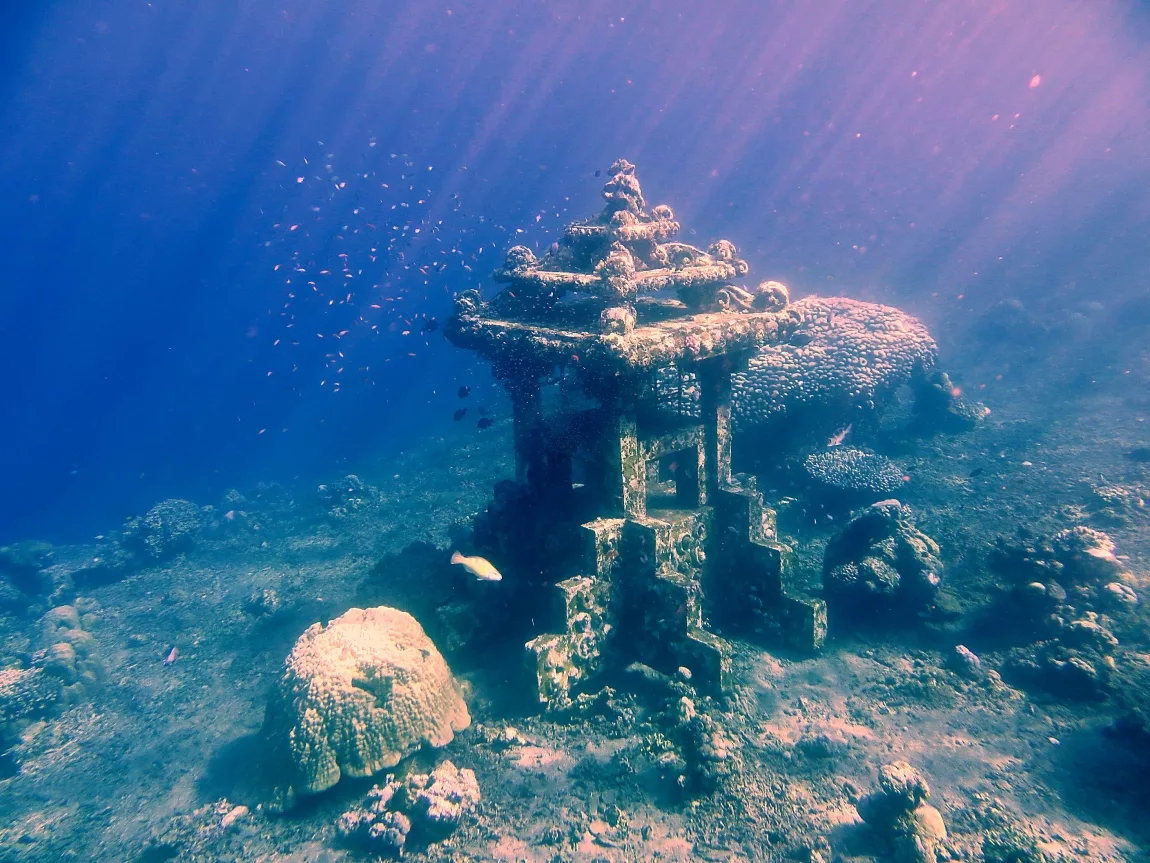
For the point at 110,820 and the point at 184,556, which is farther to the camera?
the point at 184,556

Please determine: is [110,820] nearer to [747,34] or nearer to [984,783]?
[984,783]

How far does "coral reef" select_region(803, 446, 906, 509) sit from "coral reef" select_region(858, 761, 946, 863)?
7221mm

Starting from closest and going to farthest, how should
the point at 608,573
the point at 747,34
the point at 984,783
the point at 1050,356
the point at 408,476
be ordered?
the point at 984,783
the point at 608,573
the point at 1050,356
the point at 408,476
the point at 747,34

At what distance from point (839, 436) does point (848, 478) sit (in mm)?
2483

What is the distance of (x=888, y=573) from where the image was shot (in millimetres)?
8094

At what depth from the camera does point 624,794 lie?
5758 mm

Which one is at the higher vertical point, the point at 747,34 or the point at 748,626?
the point at 747,34

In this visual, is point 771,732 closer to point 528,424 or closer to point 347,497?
point 528,424

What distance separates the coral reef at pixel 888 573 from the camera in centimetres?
806

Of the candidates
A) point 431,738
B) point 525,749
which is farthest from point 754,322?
point 431,738

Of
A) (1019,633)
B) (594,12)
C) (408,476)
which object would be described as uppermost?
(594,12)

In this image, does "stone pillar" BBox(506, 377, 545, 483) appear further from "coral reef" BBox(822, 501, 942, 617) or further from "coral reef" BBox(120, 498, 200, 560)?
"coral reef" BBox(120, 498, 200, 560)

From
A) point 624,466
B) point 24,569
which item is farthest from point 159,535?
point 624,466

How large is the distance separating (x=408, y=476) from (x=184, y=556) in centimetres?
850
